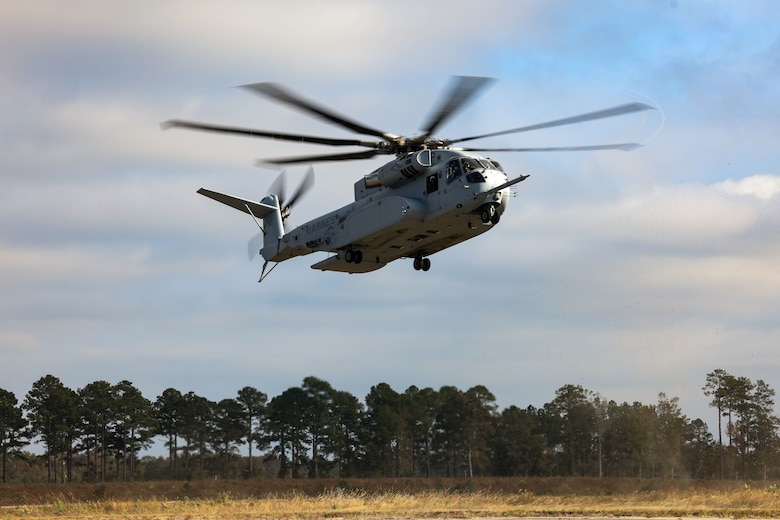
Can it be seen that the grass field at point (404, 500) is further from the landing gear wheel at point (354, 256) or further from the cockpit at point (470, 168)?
the cockpit at point (470, 168)

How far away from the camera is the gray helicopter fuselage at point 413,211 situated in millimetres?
33781

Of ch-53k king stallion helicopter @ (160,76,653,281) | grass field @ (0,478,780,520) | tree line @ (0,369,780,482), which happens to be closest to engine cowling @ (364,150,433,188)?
ch-53k king stallion helicopter @ (160,76,653,281)

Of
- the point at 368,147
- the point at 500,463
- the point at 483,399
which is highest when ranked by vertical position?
the point at 368,147

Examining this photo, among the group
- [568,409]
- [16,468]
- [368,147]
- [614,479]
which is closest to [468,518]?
[368,147]

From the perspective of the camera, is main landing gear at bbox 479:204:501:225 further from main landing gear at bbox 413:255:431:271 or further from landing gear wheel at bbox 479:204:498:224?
main landing gear at bbox 413:255:431:271

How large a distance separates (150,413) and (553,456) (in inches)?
1226

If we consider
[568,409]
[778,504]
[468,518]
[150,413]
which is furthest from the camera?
[150,413]

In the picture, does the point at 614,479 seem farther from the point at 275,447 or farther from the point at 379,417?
the point at 275,447

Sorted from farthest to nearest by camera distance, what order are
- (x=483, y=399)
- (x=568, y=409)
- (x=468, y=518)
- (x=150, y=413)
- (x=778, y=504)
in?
(x=483, y=399), (x=150, y=413), (x=568, y=409), (x=778, y=504), (x=468, y=518)

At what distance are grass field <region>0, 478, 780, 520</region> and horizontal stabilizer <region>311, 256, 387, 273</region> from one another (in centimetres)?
919

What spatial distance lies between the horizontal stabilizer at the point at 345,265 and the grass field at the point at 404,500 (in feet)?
30.1

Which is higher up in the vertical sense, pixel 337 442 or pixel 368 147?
pixel 368 147

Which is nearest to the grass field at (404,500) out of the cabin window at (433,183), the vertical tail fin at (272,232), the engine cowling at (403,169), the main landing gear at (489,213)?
the main landing gear at (489,213)

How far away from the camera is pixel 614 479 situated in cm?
5281
